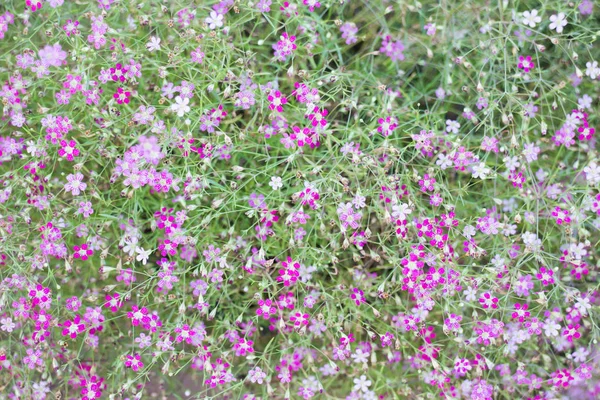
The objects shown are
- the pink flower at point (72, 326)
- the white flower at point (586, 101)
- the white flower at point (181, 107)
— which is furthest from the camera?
the white flower at point (586, 101)

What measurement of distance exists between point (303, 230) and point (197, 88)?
2.53 feet

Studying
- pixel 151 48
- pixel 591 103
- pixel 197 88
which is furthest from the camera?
pixel 591 103

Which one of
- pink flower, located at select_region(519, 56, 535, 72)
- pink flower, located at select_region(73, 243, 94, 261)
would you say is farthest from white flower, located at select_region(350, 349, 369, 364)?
pink flower, located at select_region(519, 56, 535, 72)

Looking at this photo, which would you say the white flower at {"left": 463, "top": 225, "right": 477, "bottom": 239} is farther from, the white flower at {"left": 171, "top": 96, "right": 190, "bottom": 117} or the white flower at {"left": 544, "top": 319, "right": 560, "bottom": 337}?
the white flower at {"left": 171, "top": 96, "right": 190, "bottom": 117}

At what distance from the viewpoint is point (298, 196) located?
7.30 ft

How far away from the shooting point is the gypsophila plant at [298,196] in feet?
7.55

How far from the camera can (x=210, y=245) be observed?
2.36 m

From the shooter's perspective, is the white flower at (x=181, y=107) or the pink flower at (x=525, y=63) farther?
the pink flower at (x=525, y=63)

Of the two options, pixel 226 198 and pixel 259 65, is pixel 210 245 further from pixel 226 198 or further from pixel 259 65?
pixel 259 65

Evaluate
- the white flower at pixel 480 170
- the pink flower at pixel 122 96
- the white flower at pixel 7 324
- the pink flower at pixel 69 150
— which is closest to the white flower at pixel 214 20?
the pink flower at pixel 122 96

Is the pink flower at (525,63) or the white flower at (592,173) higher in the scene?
the pink flower at (525,63)

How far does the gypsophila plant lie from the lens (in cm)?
230

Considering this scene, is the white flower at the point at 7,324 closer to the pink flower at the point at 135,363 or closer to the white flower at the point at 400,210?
the pink flower at the point at 135,363

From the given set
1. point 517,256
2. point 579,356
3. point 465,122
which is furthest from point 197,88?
point 579,356
